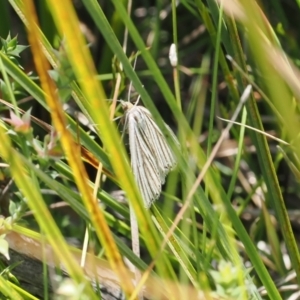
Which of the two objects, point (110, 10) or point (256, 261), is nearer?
point (256, 261)

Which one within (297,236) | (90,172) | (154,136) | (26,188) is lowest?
(297,236)

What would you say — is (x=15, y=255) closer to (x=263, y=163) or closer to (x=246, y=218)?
(x=263, y=163)

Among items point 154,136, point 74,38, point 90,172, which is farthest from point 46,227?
point 90,172

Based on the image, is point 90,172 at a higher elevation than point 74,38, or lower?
lower

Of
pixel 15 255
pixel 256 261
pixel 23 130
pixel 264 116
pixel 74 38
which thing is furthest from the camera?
pixel 264 116

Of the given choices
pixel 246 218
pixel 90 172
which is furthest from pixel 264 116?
pixel 90 172

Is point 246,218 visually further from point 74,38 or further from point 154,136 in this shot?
point 74,38

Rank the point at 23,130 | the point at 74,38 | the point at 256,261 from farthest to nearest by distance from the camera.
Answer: the point at 256,261 → the point at 23,130 → the point at 74,38
